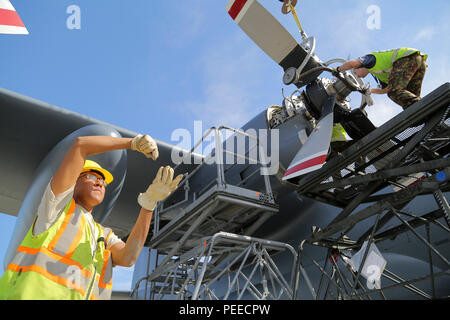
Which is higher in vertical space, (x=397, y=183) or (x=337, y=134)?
(x=337, y=134)

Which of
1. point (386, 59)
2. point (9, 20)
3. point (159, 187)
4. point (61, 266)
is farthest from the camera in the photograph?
point (386, 59)

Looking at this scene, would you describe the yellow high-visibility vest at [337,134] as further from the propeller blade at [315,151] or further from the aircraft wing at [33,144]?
the aircraft wing at [33,144]

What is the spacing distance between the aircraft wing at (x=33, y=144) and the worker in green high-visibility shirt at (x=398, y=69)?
529 centimetres

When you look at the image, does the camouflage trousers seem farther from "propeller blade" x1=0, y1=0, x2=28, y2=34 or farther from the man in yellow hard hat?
"propeller blade" x1=0, y1=0, x2=28, y2=34

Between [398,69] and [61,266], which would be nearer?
[61,266]

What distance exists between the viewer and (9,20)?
90.7 inches

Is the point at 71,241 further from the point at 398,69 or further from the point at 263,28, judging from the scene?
the point at 398,69

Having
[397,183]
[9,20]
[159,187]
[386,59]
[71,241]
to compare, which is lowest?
[71,241]

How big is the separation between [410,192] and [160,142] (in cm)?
599

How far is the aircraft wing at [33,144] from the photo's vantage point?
6793 millimetres

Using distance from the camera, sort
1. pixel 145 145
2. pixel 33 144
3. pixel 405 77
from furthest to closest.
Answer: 1. pixel 33 144
2. pixel 405 77
3. pixel 145 145

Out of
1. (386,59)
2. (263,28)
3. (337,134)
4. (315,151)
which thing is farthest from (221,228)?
(386,59)

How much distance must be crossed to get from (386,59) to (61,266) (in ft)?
12.9

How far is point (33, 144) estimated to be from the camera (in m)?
7.27
